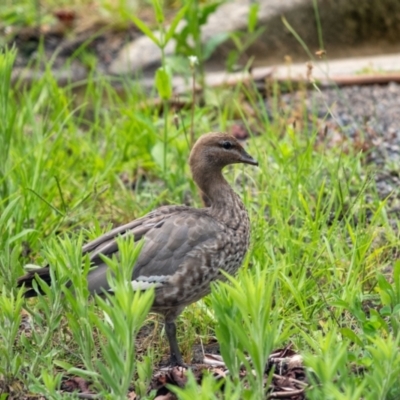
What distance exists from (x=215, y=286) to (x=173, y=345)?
30 centimetres

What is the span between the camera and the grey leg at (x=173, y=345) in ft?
12.6

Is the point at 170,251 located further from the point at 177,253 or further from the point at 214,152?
the point at 214,152

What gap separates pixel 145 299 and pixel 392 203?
255 centimetres

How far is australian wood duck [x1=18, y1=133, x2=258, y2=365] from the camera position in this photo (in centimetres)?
394

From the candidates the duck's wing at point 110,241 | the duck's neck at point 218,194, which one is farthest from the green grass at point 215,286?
the duck's neck at point 218,194

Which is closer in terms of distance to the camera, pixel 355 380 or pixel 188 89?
pixel 355 380

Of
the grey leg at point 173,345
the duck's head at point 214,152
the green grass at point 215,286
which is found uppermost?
the duck's head at point 214,152

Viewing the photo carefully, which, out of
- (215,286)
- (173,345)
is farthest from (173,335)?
(215,286)

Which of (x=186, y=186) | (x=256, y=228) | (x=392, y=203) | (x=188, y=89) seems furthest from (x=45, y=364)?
(x=188, y=89)

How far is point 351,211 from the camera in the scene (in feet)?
15.3

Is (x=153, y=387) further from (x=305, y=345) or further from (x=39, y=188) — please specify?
(x=39, y=188)

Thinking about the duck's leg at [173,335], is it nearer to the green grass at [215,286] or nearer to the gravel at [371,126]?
the green grass at [215,286]

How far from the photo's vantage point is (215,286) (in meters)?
3.98

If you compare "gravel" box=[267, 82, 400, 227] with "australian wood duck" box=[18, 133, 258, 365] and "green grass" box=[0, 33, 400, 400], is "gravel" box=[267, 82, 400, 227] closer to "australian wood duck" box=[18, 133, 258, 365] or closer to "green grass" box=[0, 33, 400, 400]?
"green grass" box=[0, 33, 400, 400]
